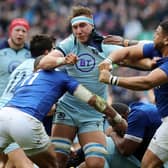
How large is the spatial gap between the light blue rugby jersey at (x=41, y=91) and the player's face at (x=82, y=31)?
2.40 feet

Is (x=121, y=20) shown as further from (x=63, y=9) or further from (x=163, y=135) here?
(x=163, y=135)

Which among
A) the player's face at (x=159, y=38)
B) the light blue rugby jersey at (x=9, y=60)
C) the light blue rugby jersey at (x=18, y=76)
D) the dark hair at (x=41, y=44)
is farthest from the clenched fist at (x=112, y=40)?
the light blue rugby jersey at (x=9, y=60)

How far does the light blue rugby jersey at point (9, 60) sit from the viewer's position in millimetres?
11680

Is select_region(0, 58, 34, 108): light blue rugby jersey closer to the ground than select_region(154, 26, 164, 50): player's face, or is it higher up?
closer to the ground

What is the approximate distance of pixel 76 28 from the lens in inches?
370

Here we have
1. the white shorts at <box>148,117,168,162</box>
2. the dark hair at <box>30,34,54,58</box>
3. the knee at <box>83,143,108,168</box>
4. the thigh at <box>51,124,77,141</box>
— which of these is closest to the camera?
the white shorts at <box>148,117,168,162</box>

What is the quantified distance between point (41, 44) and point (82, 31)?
2.55 feet

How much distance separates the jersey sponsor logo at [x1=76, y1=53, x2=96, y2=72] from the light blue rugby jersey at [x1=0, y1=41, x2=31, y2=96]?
2472 millimetres

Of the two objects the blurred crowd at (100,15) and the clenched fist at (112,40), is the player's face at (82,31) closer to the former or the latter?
the clenched fist at (112,40)

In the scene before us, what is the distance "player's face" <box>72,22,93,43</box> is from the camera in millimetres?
9328

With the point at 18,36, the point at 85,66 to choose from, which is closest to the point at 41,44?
the point at 85,66

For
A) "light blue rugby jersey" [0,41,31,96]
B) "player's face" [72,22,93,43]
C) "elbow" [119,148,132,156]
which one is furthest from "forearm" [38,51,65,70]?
"light blue rugby jersey" [0,41,31,96]

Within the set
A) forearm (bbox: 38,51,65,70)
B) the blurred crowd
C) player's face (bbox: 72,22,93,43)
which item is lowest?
the blurred crowd

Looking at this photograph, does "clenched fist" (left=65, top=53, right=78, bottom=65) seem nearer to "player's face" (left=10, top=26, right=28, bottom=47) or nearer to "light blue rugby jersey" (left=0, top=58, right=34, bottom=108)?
"light blue rugby jersey" (left=0, top=58, right=34, bottom=108)
